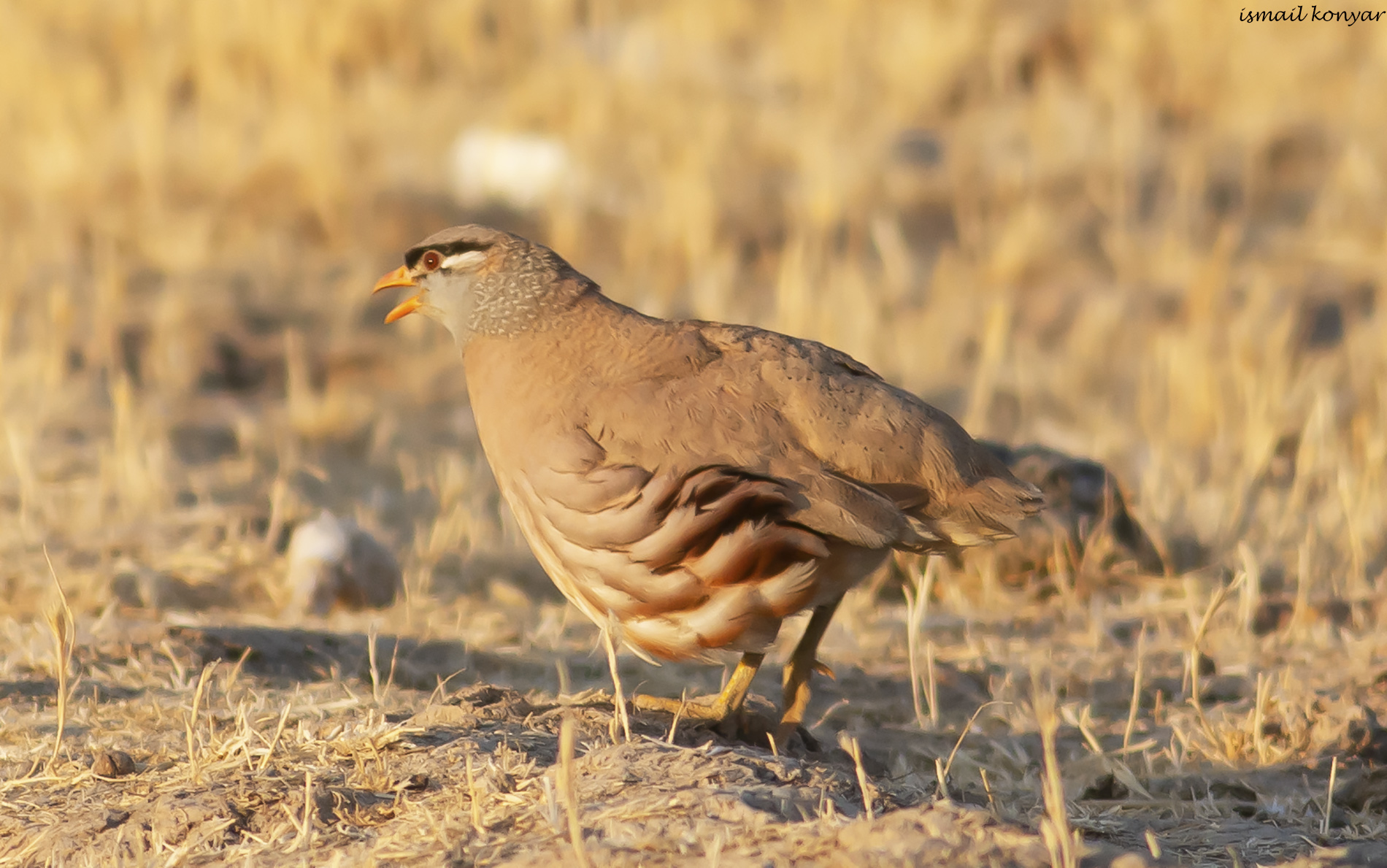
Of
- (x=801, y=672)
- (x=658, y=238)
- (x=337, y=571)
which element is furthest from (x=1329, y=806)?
(x=658, y=238)

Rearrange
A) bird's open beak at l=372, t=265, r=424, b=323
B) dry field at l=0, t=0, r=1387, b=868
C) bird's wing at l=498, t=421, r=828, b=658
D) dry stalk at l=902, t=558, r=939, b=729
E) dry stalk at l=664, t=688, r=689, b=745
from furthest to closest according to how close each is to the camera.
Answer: dry stalk at l=902, t=558, r=939, b=729
bird's open beak at l=372, t=265, r=424, b=323
bird's wing at l=498, t=421, r=828, b=658
dry stalk at l=664, t=688, r=689, b=745
dry field at l=0, t=0, r=1387, b=868

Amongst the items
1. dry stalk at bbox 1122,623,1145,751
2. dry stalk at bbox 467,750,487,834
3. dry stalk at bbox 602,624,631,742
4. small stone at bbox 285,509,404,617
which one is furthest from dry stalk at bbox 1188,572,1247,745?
small stone at bbox 285,509,404,617

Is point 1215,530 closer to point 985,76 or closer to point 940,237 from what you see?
point 940,237

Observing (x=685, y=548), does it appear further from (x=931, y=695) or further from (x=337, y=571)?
(x=337, y=571)

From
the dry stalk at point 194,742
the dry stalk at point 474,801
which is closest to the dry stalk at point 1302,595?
Result: the dry stalk at point 474,801

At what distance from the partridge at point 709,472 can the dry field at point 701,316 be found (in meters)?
0.33

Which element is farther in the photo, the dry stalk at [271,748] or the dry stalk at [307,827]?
the dry stalk at [271,748]

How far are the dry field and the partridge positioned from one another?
0.33m

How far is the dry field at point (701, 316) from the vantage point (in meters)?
3.57

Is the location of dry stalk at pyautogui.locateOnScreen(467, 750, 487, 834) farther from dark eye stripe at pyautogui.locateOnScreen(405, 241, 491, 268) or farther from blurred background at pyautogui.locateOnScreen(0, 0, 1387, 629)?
blurred background at pyautogui.locateOnScreen(0, 0, 1387, 629)

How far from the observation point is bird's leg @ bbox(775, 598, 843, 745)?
4152 mm

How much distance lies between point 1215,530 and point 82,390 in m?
5.23

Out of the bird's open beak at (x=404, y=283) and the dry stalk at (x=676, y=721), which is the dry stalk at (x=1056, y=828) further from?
the bird's open beak at (x=404, y=283)

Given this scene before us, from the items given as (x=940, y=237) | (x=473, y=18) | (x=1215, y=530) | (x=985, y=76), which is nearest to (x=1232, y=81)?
(x=985, y=76)
